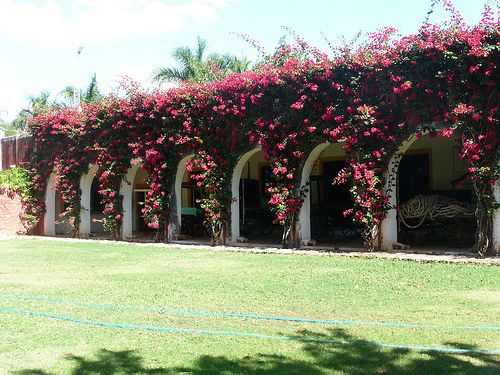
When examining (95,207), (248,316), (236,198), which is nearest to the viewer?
(248,316)

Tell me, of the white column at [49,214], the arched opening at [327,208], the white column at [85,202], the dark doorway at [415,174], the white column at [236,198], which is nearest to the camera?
the arched opening at [327,208]

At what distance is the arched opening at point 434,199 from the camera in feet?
40.7

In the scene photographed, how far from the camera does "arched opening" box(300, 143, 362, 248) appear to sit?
13492 mm

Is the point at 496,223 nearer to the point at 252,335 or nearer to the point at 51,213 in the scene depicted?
the point at 252,335

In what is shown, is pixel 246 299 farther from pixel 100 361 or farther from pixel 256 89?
pixel 256 89

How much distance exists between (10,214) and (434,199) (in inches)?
572

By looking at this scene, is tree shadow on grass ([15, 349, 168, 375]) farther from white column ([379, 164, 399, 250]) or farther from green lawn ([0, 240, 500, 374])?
white column ([379, 164, 399, 250])

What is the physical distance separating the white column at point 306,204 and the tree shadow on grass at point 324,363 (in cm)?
875

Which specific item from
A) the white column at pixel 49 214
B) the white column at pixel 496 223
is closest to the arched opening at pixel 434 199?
the white column at pixel 496 223

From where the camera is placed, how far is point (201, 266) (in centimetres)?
1033

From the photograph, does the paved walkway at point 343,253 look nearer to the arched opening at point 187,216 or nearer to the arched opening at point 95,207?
the arched opening at point 187,216

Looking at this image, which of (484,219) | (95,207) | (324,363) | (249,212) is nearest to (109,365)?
(324,363)

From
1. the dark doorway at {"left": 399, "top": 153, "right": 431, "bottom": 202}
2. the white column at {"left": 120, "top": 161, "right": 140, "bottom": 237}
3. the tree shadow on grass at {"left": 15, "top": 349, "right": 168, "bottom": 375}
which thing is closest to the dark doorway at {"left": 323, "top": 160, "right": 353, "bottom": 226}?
the dark doorway at {"left": 399, "top": 153, "right": 431, "bottom": 202}

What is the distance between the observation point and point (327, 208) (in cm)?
1447
